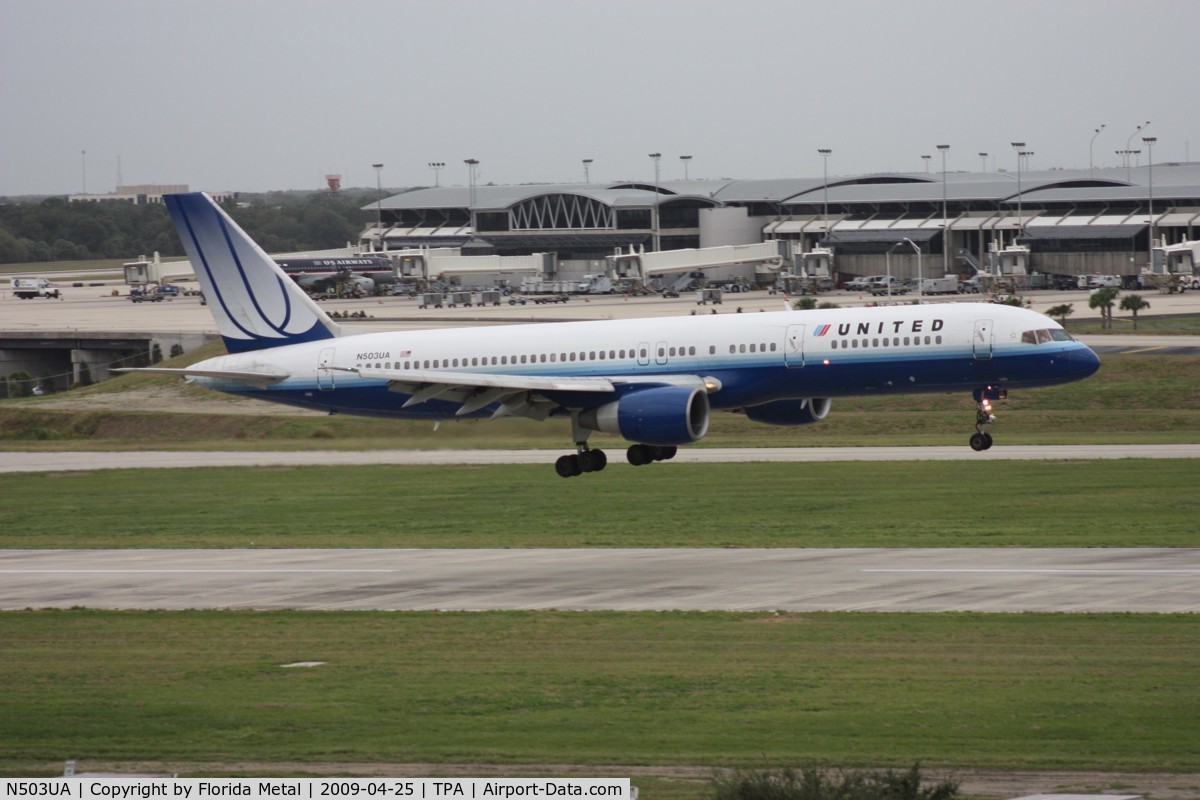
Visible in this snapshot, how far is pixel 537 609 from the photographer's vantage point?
42.1 metres

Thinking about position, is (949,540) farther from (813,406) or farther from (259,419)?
(259,419)

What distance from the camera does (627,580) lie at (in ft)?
152

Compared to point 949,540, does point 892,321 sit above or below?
above

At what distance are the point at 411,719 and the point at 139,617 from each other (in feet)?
49.1

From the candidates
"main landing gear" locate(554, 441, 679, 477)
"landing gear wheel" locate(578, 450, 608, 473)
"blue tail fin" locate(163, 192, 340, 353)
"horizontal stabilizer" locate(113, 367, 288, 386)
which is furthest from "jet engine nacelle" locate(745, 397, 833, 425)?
"horizontal stabilizer" locate(113, 367, 288, 386)

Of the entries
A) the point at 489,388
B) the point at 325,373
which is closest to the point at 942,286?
the point at 325,373

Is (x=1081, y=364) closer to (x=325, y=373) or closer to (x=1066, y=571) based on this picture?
(x=1066, y=571)

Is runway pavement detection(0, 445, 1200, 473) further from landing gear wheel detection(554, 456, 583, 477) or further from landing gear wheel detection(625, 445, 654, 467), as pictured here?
landing gear wheel detection(554, 456, 583, 477)

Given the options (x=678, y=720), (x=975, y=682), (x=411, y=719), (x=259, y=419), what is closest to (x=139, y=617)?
(x=411, y=719)

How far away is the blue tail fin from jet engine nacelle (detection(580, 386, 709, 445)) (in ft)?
45.7

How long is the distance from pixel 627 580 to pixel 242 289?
2193cm

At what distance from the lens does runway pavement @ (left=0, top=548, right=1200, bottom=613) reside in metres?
41.8

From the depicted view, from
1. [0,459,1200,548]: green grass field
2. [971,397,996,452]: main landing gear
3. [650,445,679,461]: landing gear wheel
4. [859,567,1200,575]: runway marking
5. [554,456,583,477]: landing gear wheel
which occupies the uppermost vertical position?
[971,397,996,452]: main landing gear
